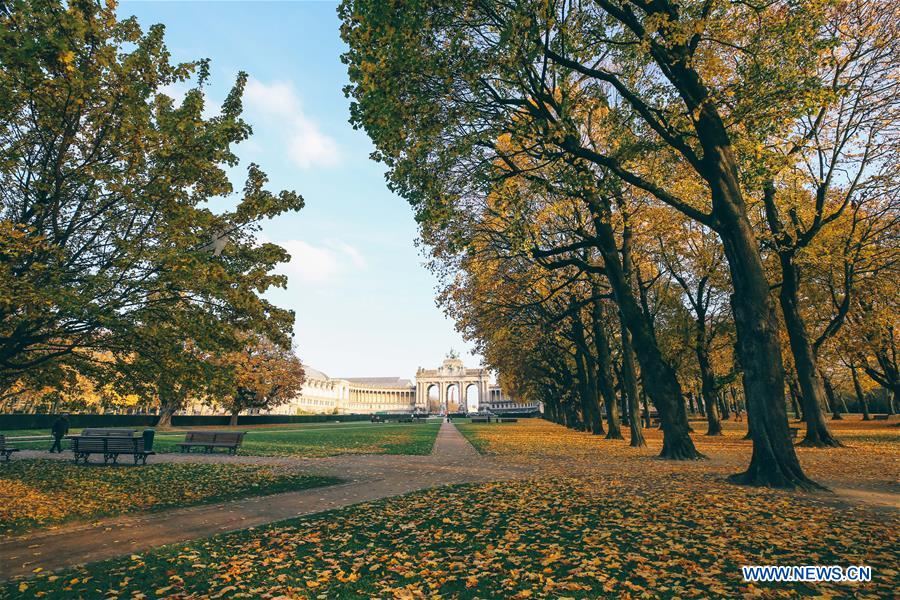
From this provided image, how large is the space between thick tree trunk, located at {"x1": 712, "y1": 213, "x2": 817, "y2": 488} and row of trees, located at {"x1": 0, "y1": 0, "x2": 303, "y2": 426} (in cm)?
1095

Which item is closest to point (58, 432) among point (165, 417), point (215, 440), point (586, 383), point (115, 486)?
point (215, 440)

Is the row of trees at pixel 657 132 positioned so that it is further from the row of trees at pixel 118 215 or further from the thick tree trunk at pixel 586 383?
the thick tree trunk at pixel 586 383

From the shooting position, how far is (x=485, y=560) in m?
6.02

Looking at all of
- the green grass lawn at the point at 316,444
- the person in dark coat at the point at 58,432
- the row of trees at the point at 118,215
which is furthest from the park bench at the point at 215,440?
the row of trees at the point at 118,215

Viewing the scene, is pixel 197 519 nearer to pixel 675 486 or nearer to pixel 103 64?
pixel 103 64

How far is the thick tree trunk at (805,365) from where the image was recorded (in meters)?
20.5

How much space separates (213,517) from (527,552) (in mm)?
5851

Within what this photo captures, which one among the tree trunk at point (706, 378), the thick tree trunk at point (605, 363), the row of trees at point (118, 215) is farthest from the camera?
the tree trunk at point (706, 378)

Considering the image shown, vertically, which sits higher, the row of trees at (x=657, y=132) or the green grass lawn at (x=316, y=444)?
the row of trees at (x=657, y=132)

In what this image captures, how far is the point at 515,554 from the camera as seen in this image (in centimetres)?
620

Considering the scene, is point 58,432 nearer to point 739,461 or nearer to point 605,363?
point 605,363

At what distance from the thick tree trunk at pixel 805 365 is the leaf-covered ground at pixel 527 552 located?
13.3m

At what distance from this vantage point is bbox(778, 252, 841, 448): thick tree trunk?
2048 cm

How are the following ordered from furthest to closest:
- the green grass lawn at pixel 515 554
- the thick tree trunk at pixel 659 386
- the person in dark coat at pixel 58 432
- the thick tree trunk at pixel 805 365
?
the person in dark coat at pixel 58 432 → the thick tree trunk at pixel 805 365 → the thick tree trunk at pixel 659 386 → the green grass lawn at pixel 515 554
